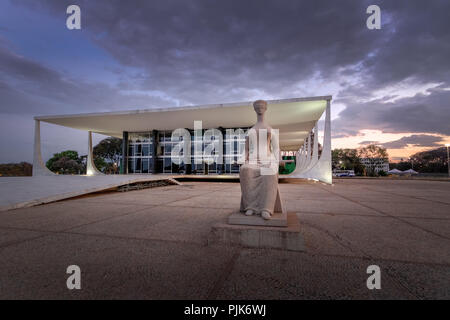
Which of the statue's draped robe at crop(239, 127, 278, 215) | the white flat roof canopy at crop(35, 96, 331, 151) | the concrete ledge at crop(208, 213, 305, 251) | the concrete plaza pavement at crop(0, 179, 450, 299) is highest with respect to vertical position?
the white flat roof canopy at crop(35, 96, 331, 151)

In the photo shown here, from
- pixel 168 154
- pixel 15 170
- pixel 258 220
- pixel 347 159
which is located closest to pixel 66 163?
pixel 15 170

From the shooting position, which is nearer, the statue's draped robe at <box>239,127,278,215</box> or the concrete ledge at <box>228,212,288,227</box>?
the concrete ledge at <box>228,212,288,227</box>

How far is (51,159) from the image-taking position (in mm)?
45562

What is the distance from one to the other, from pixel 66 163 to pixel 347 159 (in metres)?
75.0

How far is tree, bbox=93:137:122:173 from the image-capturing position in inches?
1789

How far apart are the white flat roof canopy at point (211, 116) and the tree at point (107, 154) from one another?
74.2 ft

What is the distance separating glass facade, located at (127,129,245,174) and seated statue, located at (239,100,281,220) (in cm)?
2048

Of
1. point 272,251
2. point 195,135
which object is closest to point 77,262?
point 272,251

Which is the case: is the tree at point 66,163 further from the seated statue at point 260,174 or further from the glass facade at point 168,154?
the seated statue at point 260,174

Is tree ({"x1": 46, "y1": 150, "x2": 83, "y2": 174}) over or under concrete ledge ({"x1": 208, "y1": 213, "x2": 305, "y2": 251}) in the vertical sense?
over

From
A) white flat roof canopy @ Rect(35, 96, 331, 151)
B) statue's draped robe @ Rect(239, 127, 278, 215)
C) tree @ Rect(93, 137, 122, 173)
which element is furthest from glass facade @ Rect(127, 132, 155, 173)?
statue's draped robe @ Rect(239, 127, 278, 215)

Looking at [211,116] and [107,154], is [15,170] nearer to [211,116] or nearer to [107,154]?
[107,154]

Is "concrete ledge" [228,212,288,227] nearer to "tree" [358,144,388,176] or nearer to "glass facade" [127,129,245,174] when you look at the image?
"glass facade" [127,129,245,174]

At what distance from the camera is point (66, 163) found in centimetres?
4312
